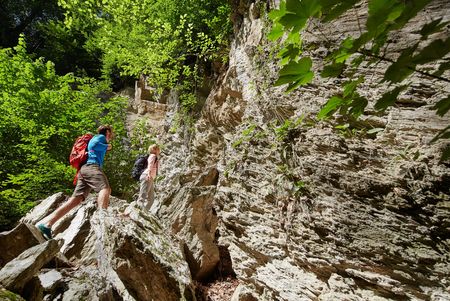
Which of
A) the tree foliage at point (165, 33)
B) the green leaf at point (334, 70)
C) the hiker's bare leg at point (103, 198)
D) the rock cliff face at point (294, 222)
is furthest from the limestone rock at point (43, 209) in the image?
the green leaf at point (334, 70)

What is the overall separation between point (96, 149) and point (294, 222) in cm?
358

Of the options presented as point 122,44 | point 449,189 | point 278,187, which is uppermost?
point 122,44

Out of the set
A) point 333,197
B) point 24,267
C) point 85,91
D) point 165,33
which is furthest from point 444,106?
point 85,91

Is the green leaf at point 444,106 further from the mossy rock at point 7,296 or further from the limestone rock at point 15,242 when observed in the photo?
the limestone rock at point 15,242

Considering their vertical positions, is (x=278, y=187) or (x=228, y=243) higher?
(x=278, y=187)

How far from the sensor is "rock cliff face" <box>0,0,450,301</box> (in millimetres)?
2857

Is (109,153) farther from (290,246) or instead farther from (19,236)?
(290,246)

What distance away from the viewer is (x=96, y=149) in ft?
16.6

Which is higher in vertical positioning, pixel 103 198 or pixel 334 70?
pixel 334 70

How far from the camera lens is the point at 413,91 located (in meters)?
3.17

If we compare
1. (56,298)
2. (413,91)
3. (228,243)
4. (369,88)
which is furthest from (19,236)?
(413,91)

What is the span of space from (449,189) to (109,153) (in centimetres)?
965

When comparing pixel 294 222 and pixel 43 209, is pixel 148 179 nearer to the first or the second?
pixel 43 209

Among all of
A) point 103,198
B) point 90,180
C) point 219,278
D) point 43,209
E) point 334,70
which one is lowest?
point 219,278
